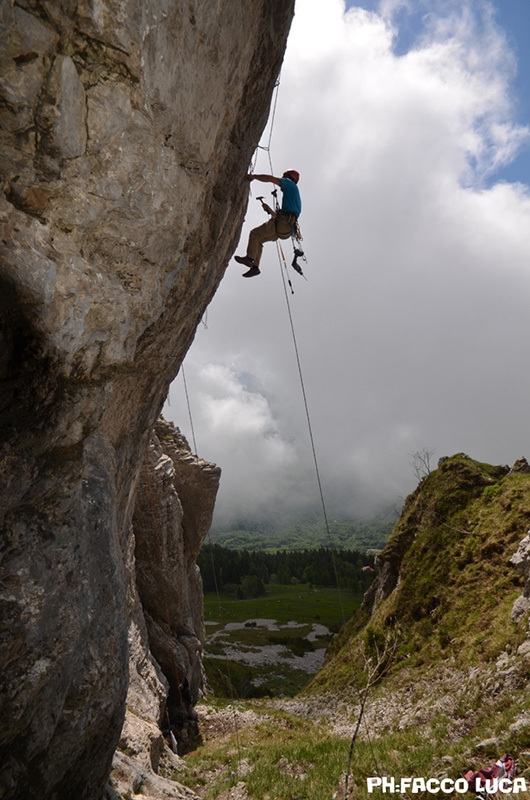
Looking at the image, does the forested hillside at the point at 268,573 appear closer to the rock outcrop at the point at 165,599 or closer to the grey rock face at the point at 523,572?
the rock outcrop at the point at 165,599

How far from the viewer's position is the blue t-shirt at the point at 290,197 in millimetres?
13227

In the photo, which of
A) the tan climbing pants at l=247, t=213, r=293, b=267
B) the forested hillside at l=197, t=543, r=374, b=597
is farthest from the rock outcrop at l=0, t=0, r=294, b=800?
the forested hillside at l=197, t=543, r=374, b=597

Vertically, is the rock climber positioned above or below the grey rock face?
above

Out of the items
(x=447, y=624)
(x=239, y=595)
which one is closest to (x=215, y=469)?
(x=447, y=624)

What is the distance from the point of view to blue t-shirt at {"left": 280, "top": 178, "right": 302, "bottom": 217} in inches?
521

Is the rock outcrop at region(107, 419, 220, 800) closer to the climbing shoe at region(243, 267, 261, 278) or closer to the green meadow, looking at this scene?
the green meadow

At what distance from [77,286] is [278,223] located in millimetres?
8891

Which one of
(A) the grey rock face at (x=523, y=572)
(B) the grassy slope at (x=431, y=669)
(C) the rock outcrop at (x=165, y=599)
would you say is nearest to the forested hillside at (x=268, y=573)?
(B) the grassy slope at (x=431, y=669)

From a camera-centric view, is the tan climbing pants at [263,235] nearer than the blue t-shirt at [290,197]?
No

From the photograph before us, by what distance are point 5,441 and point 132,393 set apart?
20.2ft

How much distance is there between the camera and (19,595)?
20.7 ft

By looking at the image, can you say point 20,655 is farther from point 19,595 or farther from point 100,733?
point 100,733

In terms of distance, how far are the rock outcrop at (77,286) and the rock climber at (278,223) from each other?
14.1 ft

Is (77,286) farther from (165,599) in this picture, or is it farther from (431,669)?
(165,599)
